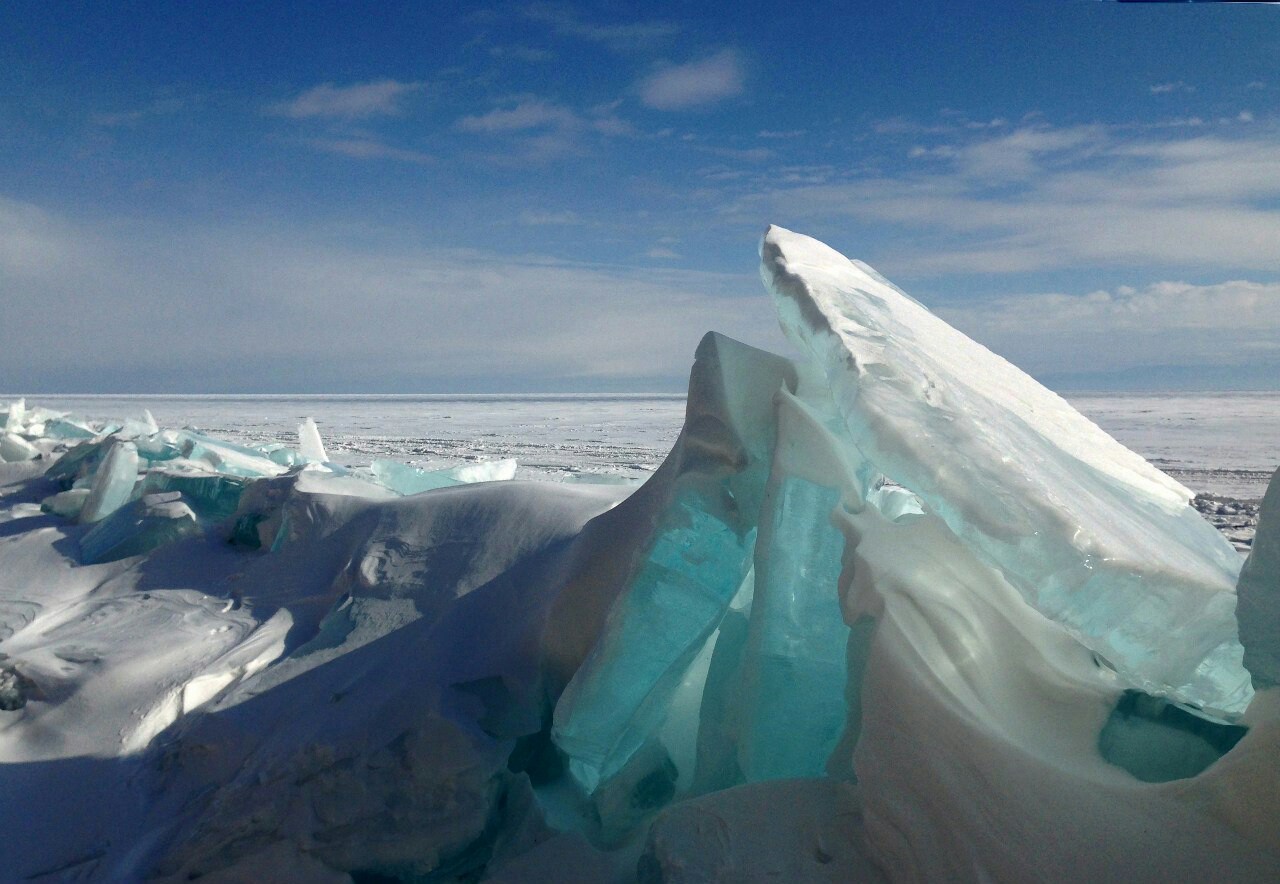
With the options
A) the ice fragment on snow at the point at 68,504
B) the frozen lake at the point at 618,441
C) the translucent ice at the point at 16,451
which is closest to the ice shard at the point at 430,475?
the frozen lake at the point at 618,441

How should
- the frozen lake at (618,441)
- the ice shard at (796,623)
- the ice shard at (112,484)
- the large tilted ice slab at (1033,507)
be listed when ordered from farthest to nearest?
the frozen lake at (618,441)
the ice shard at (112,484)
the ice shard at (796,623)
the large tilted ice slab at (1033,507)

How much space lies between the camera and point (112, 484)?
147 inches

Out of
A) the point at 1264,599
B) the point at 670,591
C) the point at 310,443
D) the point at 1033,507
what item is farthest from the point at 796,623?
the point at 310,443

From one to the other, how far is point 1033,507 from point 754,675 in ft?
2.07

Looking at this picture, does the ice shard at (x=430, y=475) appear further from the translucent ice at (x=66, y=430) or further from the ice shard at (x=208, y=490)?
the translucent ice at (x=66, y=430)

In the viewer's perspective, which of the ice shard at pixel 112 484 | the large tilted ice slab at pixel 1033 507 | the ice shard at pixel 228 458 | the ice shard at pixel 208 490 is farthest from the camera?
the ice shard at pixel 228 458

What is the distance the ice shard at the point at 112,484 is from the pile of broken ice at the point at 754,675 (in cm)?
124

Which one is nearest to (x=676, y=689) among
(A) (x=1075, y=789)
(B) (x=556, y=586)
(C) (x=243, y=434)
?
(B) (x=556, y=586)

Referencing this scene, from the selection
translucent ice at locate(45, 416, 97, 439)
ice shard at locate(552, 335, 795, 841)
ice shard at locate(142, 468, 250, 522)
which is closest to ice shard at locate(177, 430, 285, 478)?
ice shard at locate(142, 468, 250, 522)

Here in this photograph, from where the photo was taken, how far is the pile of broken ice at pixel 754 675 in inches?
47.0

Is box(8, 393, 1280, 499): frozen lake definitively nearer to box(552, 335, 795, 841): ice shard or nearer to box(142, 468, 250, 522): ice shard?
box(142, 468, 250, 522): ice shard

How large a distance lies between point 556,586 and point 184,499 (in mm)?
2399

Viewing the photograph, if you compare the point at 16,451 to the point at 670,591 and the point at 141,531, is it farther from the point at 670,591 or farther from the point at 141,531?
→ the point at 670,591

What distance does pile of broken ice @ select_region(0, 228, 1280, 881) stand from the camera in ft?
3.92
